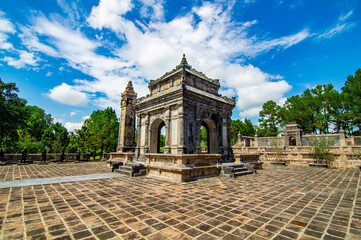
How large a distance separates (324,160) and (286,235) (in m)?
18.0

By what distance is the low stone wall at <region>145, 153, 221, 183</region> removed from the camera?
8.62 meters

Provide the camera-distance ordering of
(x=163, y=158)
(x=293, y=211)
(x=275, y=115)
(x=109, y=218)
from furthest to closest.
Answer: (x=275, y=115)
(x=163, y=158)
(x=293, y=211)
(x=109, y=218)

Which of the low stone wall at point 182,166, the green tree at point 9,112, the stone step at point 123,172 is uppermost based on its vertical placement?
the green tree at point 9,112

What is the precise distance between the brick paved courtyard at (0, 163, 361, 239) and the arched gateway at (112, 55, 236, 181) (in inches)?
123

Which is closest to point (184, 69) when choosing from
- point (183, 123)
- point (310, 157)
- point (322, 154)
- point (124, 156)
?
point (183, 123)

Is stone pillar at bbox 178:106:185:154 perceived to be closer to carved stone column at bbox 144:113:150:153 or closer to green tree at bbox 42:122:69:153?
carved stone column at bbox 144:113:150:153

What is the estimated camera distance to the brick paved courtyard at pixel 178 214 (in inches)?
133

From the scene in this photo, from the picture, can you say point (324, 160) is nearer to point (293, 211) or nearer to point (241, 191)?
point (241, 191)

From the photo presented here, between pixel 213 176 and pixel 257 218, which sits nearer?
pixel 257 218

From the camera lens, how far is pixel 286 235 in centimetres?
332

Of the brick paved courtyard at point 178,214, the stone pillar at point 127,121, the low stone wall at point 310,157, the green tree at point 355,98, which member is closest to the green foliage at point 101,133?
the stone pillar at point 127,121

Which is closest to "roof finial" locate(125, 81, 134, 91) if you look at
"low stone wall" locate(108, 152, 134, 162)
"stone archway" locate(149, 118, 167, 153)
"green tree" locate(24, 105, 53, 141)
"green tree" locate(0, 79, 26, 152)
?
"stone archway" locate(149, 118, 167, 153)

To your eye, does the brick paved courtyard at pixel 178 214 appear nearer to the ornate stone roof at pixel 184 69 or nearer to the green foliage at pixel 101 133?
the ornate stone roof at pixel 184 69

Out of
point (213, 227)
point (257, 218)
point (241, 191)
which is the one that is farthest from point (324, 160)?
point (213, 227)
